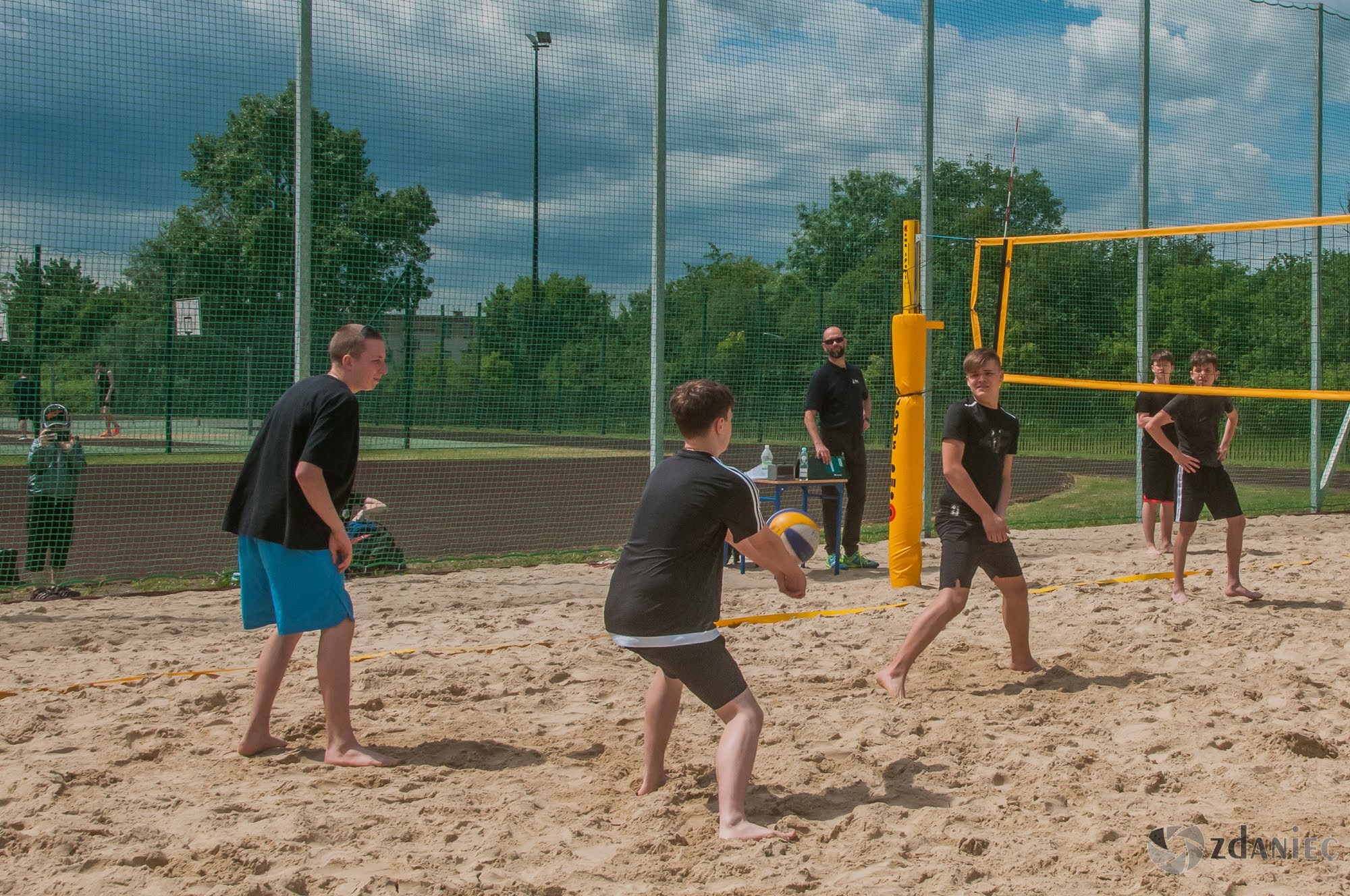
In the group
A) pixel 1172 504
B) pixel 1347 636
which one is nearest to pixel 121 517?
pixel 1172 504

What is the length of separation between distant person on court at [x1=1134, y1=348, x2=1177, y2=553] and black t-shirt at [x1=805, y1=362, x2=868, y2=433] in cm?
192

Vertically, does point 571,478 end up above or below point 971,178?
below

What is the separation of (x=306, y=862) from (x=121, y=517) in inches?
356

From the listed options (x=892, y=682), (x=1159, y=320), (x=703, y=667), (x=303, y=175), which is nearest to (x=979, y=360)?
(x=892, y=682)

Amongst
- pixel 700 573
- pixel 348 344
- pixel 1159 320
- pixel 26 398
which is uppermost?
pixel 1159 320

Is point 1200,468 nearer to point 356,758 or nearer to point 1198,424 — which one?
point 1198,424

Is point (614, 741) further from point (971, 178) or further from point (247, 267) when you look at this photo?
point (971, 178)

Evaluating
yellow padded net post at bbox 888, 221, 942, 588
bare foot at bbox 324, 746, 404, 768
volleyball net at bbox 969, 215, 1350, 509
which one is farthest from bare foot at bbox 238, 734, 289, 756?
volleyball net at bbox 969, 215, 1350, 509

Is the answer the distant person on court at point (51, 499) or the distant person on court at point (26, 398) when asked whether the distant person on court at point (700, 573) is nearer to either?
the distant person on court at point (51, 499)

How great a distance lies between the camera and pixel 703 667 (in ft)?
10.3

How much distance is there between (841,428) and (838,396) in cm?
23

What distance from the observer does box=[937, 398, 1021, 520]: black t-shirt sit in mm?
4531

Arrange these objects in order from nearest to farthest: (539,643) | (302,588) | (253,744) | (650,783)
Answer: (650,783) < (302,588) < (253,744) < (539,643)

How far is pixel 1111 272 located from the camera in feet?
34.9
